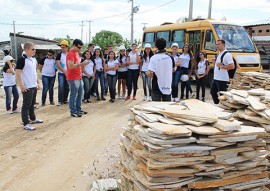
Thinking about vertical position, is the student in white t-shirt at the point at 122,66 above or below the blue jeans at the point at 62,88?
above

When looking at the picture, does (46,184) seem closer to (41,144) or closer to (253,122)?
(41,144)

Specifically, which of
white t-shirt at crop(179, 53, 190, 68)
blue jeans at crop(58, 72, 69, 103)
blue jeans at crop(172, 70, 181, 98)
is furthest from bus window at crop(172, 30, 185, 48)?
blue jeans at crop(58, 72, 69, 103)

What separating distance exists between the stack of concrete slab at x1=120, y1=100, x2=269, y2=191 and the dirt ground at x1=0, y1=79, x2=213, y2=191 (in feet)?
4.58

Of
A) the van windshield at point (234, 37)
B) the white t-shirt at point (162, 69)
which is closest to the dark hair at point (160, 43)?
the white t-shirt at point (162, 69)

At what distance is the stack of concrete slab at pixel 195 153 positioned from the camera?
2639 millimetres

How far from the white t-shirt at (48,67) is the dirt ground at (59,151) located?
1.19 metres

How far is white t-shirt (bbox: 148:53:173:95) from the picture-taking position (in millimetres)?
5031

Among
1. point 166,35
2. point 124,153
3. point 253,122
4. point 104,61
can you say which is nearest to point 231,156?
point 253,122

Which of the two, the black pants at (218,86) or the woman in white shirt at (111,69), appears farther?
the woman in white shirt at (111,69)

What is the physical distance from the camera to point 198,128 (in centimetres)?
275

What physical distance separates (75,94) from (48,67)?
1.85m

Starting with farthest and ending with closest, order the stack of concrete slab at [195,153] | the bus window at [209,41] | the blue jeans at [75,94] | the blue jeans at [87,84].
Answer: the bus window at [209,41]
the blue jeans at [87,84]
the blue jeans at [75,94]
the stack of concrete slab at [195,153]

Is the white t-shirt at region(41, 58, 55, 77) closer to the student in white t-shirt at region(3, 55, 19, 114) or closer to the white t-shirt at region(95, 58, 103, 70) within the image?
the student in white t-shirt at region(3, 55, 19, 114)

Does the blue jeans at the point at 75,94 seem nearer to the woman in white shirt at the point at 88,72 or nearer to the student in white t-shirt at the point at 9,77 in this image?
the woman in white shirt at the point at 88,72
